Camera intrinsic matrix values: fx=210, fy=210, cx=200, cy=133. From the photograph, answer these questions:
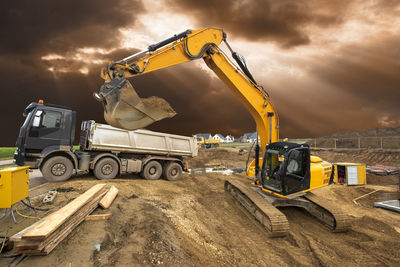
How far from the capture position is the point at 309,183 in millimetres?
6395

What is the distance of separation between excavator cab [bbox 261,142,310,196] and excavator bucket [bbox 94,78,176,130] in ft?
11.8

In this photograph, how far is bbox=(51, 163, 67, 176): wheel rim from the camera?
26.6 feet

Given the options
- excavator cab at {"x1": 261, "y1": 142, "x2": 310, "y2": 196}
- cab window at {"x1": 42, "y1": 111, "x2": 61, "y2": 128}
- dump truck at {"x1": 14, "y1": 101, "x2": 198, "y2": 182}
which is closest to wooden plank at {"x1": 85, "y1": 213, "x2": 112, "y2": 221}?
excavator cab at {"x1": 261, "y1": 142, "x2": 310, "y2": 196}

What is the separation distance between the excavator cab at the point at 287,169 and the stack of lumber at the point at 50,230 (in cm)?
490

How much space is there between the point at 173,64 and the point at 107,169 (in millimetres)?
5518

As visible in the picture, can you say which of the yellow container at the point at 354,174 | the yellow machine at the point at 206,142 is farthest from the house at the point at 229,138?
the yellow container at the point at 354,174

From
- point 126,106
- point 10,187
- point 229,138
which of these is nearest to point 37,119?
point 10,187

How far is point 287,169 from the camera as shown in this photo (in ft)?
19.7

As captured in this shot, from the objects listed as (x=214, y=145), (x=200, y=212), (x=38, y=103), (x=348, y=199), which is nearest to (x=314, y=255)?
(x=200, y=212)

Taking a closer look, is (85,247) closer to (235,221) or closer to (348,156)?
(235,221)

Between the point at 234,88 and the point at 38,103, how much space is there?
776cm

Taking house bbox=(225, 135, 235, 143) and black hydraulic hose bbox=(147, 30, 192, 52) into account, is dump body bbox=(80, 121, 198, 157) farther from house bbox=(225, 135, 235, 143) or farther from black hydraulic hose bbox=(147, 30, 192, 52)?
house bbox=(225, 135, 235, 143)

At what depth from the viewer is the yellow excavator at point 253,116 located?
4844mm

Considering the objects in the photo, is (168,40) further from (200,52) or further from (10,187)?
(10,187)
